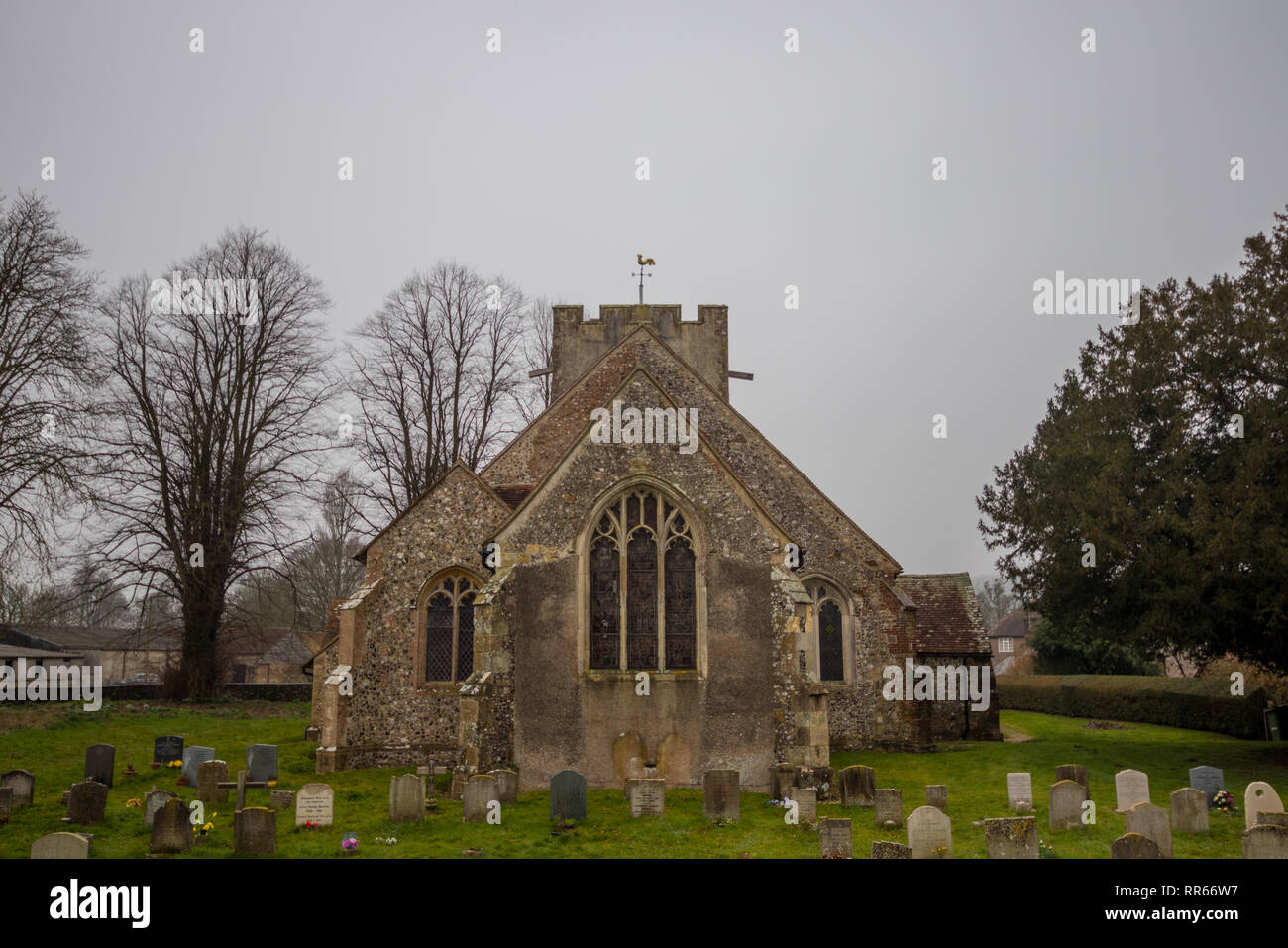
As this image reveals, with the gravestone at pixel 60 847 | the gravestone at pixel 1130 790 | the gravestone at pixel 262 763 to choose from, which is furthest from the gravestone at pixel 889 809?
the gravestone at pixel 262 763

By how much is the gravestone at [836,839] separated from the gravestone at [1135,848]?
313cm

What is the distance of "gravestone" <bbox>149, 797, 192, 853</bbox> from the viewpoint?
12328mm

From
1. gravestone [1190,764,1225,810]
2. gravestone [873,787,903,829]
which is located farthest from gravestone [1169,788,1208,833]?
gravestone [873,787,903,829]

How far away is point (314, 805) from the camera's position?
1444 cm

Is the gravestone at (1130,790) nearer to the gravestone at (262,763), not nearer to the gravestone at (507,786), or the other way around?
the gravestone at (507,786)

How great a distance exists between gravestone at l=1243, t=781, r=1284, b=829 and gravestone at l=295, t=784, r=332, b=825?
13.4m

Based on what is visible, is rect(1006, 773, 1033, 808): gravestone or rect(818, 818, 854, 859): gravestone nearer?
rect(818, 818, 854, 859): gravestone

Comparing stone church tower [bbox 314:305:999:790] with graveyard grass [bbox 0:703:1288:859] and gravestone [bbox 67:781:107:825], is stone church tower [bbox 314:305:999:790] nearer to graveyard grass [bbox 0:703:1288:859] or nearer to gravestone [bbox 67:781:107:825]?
graveyard grass [bbox 0:703:1288:859]

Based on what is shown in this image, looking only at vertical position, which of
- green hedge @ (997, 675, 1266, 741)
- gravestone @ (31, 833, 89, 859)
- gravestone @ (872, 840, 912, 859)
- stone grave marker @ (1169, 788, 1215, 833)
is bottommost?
green hedge @ (997, 675, 1266, 741)

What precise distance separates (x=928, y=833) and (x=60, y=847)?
33.6ft

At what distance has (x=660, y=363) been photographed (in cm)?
2666
